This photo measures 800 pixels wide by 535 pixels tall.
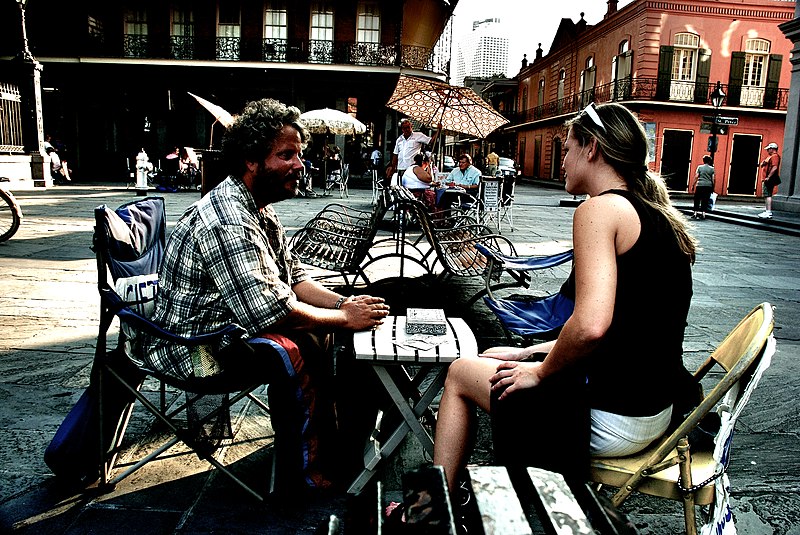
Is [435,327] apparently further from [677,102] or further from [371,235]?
[677,102]

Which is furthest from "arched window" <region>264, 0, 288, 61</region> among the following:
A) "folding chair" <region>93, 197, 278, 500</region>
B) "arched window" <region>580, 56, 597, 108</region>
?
"folding chair" <region>93, 197, 278, 500</region>

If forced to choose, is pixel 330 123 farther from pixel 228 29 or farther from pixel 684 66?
pixel 684 66

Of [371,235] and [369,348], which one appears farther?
[371,235]

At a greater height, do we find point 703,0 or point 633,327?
point 703,0

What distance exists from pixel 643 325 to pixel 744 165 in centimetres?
3079

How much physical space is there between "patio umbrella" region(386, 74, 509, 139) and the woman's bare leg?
8.06m

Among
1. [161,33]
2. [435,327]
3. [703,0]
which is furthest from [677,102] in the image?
[435,327]

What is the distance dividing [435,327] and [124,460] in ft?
4.70

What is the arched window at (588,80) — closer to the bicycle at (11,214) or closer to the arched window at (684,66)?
the arched window at (684,66)

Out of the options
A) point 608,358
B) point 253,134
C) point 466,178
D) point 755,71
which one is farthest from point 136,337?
point 755,71

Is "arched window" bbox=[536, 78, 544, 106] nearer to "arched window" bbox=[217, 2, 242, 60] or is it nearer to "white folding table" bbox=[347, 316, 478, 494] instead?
"arched window" bbox=[217, 2, 242, 60]

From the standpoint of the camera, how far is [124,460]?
2553 mm

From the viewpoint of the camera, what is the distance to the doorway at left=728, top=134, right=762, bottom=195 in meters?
27.9

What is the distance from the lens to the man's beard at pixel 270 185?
238cm
